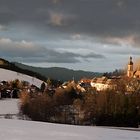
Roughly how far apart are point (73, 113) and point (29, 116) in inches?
272

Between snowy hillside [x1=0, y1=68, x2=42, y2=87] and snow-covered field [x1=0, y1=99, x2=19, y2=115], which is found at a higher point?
snowy hillside [x1=0, y1=68, x2=42, y2=87]

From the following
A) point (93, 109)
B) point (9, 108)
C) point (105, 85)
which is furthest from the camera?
point (105, 85)

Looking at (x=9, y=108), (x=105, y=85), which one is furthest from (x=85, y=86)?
(x=9, y=108)

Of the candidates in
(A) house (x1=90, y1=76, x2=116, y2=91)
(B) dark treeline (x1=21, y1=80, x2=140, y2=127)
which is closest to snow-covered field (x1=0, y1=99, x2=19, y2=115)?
(B) dark treeline (x1=21, y1=80, x2=140, y2=127)

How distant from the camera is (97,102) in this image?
61.4m

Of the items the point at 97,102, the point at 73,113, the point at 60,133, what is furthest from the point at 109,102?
the point at 60,133

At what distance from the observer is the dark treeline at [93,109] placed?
5750 centimetres

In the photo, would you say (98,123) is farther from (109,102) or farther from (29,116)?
(29,116)

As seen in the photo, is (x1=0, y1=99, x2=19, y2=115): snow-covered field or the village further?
the village

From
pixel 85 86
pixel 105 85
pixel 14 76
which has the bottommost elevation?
pixel 105 85

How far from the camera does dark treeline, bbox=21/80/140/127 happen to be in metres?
57.5

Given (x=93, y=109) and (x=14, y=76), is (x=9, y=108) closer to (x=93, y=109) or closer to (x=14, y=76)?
(x=93, y=109)

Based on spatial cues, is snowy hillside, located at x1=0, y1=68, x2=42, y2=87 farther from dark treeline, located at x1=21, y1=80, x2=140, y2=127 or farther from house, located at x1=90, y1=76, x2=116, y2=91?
dark treeline, located at x1=21, y1=80, x2=140, y2=127

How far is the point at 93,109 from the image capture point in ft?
197
